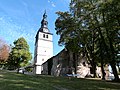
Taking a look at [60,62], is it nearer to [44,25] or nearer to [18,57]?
[18,57]

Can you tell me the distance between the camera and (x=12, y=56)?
54.7 metres

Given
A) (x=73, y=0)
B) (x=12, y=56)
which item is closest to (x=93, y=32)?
(x=73, y=0)

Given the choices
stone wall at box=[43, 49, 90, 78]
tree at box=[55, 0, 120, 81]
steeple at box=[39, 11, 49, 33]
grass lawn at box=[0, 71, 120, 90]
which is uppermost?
steeple at box=[39, 11, 49, 33]

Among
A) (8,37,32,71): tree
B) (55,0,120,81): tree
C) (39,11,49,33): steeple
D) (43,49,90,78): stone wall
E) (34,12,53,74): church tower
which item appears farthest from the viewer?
(39,11,49,33): steeple

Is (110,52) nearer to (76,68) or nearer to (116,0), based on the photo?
(116,0)

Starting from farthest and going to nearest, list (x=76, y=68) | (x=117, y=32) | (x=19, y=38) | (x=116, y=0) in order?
(x=19, y=38) → (x=76, y=68) → (x=117, y=32) → (x=116, y=0)

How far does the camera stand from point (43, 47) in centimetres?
7350

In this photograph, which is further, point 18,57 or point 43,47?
point 43,47

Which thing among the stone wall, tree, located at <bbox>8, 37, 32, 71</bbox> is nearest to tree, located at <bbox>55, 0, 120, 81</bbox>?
the stone wall

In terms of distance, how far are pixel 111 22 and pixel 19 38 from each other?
138 feet

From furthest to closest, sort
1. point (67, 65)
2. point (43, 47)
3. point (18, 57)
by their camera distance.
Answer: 1. point (43, 47)
2. point (18, 57)
3. point (67, 65)

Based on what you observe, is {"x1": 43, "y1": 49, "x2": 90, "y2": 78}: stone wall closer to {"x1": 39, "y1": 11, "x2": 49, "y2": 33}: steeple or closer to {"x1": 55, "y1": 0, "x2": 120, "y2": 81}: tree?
{"x1": 55, "y1": 0, "x2": 120, "y2": 81}: tree

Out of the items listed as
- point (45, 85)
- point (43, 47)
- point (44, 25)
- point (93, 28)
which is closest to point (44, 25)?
point (44, 25)

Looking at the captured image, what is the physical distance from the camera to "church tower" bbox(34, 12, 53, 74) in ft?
229
